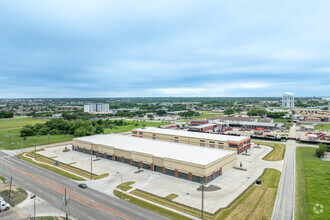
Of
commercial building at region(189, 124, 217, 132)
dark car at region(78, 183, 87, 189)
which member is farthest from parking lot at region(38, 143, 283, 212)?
commercial building at region(189, 124, 217, 132)

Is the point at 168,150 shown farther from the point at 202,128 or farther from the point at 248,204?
the point at 202,128

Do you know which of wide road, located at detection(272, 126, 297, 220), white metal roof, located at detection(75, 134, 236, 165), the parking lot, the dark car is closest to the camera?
wide road, located at detection(272, 126, 297, 220)

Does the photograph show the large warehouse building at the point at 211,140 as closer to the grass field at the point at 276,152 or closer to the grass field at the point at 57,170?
the grass field at the point at 276,152

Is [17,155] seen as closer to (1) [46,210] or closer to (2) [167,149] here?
(1) [46,210]

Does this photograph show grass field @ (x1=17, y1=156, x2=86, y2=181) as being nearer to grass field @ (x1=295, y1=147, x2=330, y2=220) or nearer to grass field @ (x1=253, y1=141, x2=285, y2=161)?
grass field @ (x1=295, y1=147, x2=330, y2=220)


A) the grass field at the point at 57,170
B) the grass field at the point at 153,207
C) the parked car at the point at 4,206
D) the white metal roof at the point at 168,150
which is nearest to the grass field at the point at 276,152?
the white metal roof at the point at 168,150
